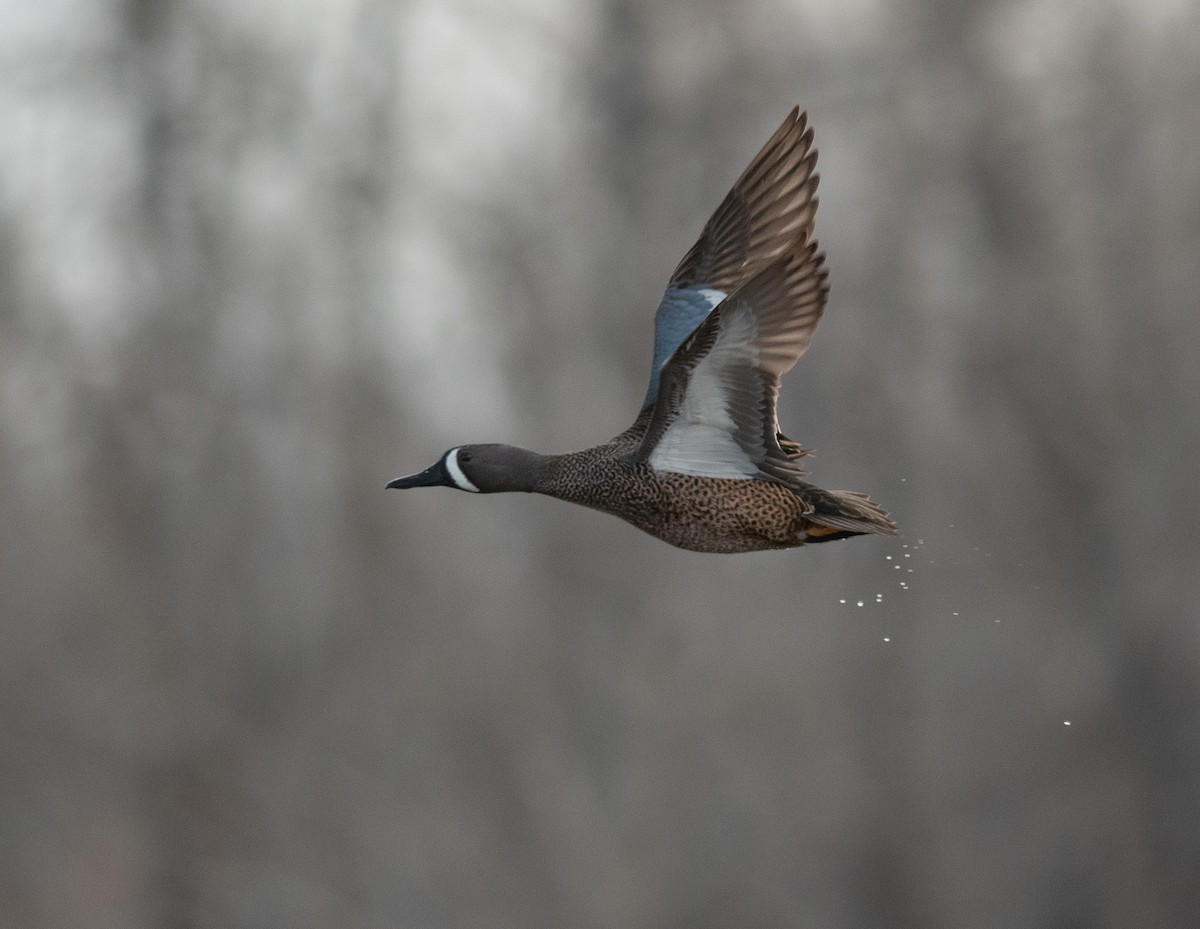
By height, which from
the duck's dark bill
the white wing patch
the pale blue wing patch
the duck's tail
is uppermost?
the pale blue wing patch

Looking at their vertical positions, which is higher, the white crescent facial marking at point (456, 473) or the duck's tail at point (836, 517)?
the white crescent facial marking at point (456, 473)

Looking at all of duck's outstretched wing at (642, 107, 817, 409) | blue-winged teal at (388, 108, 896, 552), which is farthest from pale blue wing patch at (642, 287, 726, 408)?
blue-winged teal at (388, 108, 896, 552)

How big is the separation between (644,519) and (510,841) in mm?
1996

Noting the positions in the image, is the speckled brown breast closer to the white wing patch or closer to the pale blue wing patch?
the white wing patch

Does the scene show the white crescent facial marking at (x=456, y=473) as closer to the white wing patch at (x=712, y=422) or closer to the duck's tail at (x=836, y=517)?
the white wing patch at (x=712, y=422)

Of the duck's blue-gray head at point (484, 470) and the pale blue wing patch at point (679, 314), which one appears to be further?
the pale blue wing patch at point (679, 314)

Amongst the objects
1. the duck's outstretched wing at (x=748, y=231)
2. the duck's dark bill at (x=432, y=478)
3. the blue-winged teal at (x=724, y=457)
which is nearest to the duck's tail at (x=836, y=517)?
the blue-winged teal at (x=724, y=457)

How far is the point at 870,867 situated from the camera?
2875 mm

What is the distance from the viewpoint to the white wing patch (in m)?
0.97

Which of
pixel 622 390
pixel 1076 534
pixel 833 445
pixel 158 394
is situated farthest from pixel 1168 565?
pixel 158 394

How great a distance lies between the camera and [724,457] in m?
0.99

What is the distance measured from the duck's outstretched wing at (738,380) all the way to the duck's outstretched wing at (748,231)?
0.04 meters

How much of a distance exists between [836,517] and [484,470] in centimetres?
25

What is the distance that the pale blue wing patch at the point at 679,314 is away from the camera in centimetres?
123
